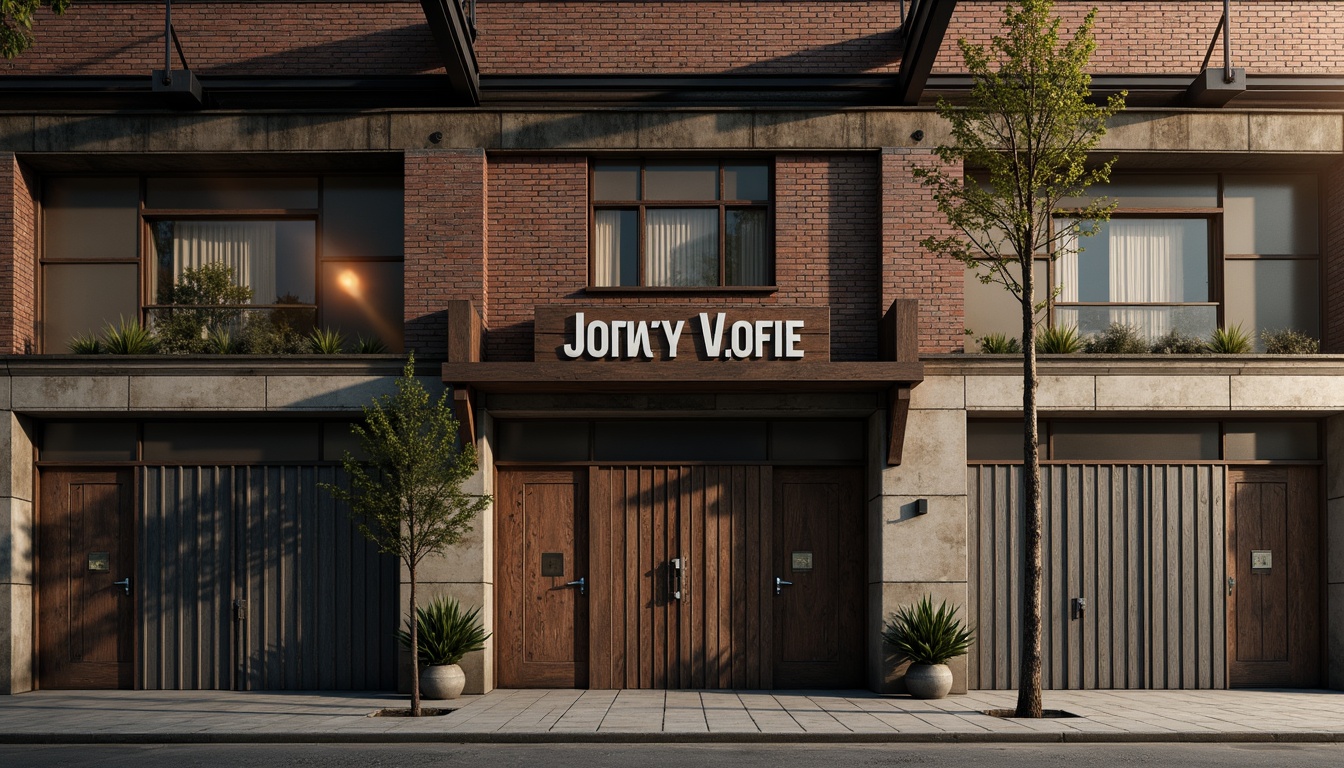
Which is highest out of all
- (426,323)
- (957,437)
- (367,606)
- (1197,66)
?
(1197,66)

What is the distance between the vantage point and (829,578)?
53.5 ft

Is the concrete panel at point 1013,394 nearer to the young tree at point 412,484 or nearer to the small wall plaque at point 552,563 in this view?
the small wall plaque at point 552,563

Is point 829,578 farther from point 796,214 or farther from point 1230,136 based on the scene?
point 1230,136

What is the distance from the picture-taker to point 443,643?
583 inches

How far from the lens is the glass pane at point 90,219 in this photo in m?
16.8

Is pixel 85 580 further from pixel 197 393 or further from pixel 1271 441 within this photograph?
pixel 1271 441

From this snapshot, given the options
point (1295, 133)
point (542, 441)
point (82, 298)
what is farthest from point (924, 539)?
point (82, 298)

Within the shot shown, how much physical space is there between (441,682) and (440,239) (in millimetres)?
5987

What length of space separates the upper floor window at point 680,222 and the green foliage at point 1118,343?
4.77m

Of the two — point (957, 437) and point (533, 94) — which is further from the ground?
point (533, 94)

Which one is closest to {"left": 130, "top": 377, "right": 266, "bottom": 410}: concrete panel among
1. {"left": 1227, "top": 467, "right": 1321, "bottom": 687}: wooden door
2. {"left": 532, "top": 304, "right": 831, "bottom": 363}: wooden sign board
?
{"left": 532, "top": 304, "right": 831, "bottom": 363}: wooden sign board

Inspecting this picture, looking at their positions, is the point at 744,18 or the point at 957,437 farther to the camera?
the point at 744,18

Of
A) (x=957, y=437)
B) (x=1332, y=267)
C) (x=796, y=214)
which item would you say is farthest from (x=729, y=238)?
(x=1332, y=267)

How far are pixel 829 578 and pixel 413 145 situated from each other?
8438 mm
